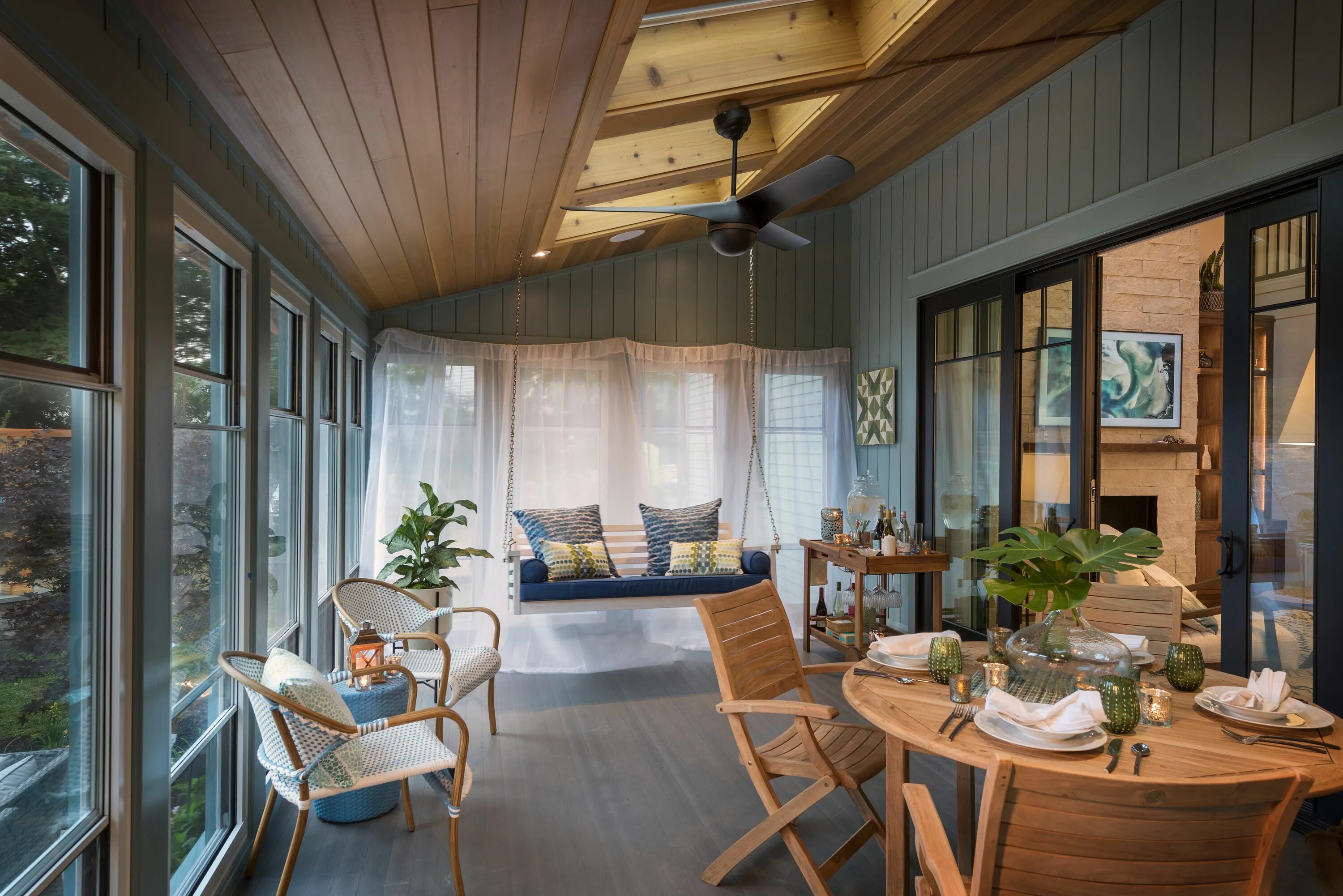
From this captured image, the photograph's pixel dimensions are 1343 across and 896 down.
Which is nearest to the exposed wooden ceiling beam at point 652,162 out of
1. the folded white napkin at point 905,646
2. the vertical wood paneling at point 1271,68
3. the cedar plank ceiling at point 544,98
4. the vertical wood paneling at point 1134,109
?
the cedar plank ceiling at point 544,98

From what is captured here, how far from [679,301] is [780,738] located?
13.4 feet

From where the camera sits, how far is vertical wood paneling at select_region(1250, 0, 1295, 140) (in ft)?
8.98

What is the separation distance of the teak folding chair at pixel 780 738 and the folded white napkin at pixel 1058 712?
470 mm

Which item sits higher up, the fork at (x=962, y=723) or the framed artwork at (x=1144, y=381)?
the framed artwork at (x=1144, y=381)

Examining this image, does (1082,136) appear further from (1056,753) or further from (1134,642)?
(1056,753)

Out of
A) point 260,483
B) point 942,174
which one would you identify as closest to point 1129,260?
point 942,174

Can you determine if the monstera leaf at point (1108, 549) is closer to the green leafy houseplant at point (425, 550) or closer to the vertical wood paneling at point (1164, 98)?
the vertical wood paneling at point (1164, 98)

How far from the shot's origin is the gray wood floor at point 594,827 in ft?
7.68

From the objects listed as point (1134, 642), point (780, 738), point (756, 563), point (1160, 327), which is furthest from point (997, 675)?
point (1160, 327)

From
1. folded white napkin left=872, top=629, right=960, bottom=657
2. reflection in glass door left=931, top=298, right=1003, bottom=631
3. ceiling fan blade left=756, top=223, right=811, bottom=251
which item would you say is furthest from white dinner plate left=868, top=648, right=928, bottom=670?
reflection in glass door left=931, top=298, right=1003, bottom=631

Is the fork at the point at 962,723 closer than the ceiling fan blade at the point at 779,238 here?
Yes

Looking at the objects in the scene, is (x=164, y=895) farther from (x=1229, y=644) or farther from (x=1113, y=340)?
(x=1113, y=340)

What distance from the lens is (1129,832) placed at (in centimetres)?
120

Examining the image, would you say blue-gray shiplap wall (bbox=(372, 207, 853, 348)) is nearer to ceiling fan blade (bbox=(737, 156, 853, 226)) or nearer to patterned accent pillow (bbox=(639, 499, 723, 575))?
patterned accent pillow (bbox=(639, 499, 723, 575))
